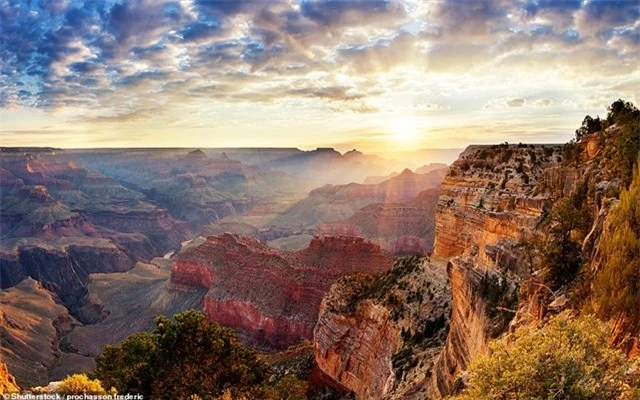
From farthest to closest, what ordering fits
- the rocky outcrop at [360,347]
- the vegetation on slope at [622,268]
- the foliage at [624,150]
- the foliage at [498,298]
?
1. the rocky outcrop at [360,347]
2. the foliage at [498,298]
3. the foliage at [624,150]
4. the vegetation on slope at [622,268]

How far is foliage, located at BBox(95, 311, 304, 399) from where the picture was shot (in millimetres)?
18469

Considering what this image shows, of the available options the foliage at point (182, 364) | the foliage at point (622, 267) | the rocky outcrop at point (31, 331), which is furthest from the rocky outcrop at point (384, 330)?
the rocky outcrop at point (31, 331)

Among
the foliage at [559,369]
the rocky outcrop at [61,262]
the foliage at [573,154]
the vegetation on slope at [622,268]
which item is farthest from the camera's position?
the rocky outcrop at [61,262]

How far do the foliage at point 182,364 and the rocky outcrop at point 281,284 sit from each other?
126 feet

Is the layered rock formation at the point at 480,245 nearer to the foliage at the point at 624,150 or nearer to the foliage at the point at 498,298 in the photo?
the foliage at the point at 498,298

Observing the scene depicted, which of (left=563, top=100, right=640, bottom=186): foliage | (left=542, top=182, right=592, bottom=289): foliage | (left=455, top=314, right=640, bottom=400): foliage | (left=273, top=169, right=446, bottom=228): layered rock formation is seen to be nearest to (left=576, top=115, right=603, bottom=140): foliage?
(left=563, top=100, right=640, bottom=186): foliage

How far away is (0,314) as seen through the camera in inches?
2650

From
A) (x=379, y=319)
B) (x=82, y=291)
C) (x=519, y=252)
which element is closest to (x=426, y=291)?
(x=379, y=319)

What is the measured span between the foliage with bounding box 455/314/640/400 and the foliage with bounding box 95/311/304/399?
512 inches

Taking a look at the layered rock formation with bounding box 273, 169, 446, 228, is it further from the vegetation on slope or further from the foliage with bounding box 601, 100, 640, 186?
the vegetation on slope

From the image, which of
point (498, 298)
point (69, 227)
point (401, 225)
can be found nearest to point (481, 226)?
point (498, 298)

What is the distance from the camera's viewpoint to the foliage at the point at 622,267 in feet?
30.7

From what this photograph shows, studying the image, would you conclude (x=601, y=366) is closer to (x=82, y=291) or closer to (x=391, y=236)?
(x=391, y=236)

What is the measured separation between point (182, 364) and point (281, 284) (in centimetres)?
4399
